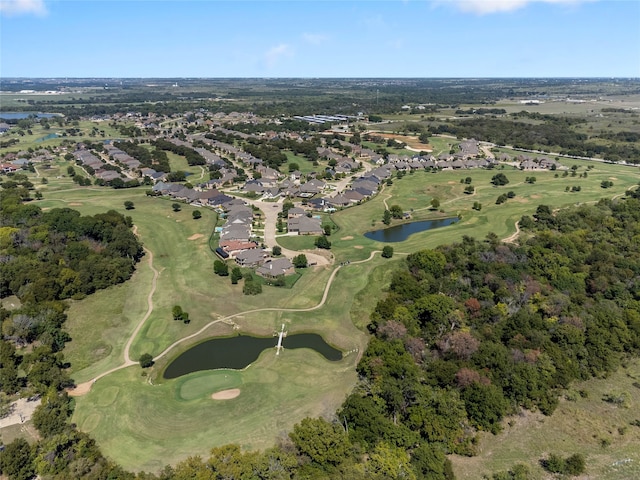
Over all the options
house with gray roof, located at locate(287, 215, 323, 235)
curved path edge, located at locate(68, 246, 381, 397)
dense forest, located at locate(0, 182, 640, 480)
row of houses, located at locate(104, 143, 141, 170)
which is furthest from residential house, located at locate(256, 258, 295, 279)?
row of houses, located at locate(104, 143, 141, 170)

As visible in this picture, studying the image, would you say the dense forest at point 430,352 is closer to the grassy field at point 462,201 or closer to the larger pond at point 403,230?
the grassy field at point 462,201

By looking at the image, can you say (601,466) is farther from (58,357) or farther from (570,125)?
(570,125)

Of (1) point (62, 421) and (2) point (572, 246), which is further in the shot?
(2) point (572, 246)

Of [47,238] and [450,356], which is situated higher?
[47,238]

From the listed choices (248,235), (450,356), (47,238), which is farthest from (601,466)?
(47,238)

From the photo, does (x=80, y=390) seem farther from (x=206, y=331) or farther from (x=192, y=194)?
(x=192, y=194)

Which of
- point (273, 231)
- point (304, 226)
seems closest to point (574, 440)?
point (304, 226)

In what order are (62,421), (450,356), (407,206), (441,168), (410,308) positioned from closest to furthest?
(62,421) → (450,356) → (410,308) → (407,206) → (441,168)

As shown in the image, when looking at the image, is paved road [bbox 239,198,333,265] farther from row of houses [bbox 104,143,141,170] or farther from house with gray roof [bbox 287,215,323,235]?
row of houses [bbox 104,143,141,170]
